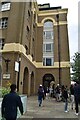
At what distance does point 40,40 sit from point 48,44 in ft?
5.32

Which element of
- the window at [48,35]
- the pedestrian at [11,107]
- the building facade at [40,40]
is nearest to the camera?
the pedestrian at [11,107]

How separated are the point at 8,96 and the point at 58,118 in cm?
599

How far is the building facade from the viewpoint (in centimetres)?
2934

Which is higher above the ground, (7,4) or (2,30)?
(7,4)

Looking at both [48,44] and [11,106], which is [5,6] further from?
[11,106]

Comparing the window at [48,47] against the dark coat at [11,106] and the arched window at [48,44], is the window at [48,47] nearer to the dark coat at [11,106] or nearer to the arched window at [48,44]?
the arched window at [48,44]

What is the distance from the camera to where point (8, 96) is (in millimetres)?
6559

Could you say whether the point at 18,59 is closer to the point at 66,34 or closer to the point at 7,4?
the point at 7,4

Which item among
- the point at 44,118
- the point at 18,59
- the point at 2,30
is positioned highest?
the point at 2,30

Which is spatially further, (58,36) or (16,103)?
(58,36)

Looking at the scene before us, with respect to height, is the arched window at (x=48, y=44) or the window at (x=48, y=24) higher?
the window at (x=48, y=24)

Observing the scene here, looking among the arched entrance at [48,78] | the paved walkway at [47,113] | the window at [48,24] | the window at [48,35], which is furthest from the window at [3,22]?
the paved walkway at [47,113]

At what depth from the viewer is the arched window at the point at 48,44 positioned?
4040 cm

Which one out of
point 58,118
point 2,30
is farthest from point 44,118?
point 2,30
